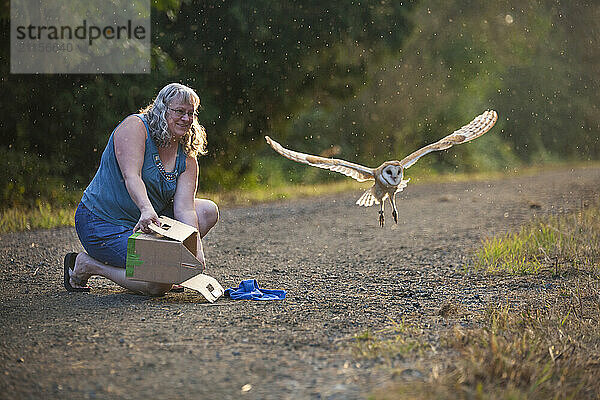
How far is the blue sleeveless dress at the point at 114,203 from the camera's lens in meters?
4.13

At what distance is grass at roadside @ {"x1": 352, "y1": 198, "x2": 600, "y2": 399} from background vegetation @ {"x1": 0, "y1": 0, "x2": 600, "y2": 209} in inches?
261

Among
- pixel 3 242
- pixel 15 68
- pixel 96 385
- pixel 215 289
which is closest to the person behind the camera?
pixel 96 385

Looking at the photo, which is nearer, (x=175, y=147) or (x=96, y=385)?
(x=96, y=385)

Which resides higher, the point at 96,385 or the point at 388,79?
the point at 388,79

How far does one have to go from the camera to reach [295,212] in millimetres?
9797

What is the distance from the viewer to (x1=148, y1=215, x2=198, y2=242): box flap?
378 cm

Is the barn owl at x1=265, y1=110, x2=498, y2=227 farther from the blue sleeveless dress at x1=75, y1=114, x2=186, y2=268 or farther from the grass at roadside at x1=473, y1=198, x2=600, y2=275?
the grass at roadside at x1=473, y1=198, x2=600, y2=275

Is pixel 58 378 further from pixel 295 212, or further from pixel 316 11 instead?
pixel 316 11

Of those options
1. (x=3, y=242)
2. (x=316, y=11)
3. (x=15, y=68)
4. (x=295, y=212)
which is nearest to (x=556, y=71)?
(x=316, y=11)

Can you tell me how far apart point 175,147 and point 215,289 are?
0.89 m

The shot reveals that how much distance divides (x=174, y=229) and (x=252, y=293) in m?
0.62

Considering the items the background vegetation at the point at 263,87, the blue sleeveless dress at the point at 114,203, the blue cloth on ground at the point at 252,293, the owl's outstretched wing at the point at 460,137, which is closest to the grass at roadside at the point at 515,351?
the blue cloth on ground at the point at 252,293

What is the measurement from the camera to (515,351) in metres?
2.89

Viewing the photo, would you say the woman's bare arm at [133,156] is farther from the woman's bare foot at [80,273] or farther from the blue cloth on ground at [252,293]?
the blue cloth on ground at [252,293]
